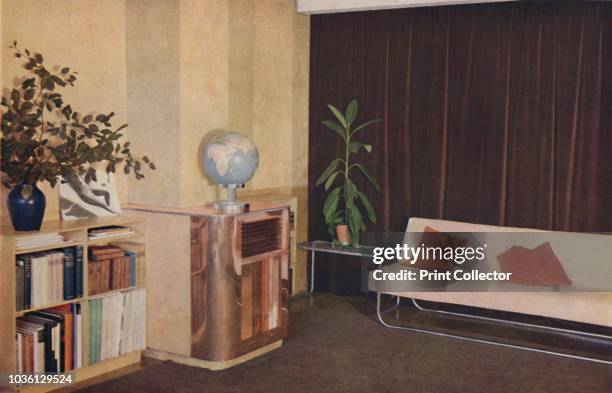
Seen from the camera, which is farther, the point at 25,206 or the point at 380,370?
the point at 380,370

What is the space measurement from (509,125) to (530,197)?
1.82 ft

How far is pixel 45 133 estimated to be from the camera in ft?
12.6

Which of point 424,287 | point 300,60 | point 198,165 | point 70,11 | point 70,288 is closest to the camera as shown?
point 70,288

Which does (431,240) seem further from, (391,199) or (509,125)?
(509,125)

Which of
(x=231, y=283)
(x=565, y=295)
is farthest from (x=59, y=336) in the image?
(x=565, y=295)

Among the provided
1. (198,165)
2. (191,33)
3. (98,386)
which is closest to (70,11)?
(191,33)

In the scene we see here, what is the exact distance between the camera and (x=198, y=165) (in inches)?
171

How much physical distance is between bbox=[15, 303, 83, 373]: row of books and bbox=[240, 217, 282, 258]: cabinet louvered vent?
39.7 inches

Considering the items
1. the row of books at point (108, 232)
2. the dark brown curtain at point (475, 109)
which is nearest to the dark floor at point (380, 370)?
the row of books at point (108, 232)

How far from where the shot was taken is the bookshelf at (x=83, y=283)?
332cm

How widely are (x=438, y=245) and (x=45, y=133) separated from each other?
2.73 metres

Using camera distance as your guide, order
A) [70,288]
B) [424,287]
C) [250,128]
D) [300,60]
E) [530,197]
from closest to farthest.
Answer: [70,288]
[424,287]
[530,197]
[250,128]
[300,60]

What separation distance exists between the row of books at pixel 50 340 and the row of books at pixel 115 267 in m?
0.19

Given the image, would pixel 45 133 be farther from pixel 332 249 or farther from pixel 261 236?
pixel 332 249
